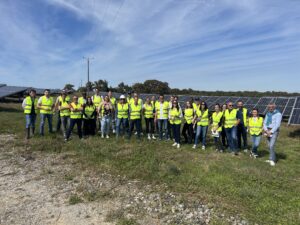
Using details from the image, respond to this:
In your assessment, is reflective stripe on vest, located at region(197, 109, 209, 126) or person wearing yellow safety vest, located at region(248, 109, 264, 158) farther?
reflective stripe on vest, located at region(197, 109, 209, 126)

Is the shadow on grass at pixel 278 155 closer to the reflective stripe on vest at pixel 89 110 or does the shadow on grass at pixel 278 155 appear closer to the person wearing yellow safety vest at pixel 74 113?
the reflective stripe on vest at pixel 89 110

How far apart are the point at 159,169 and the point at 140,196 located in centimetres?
168

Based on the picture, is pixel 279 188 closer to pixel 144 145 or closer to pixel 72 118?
pixel 144 145

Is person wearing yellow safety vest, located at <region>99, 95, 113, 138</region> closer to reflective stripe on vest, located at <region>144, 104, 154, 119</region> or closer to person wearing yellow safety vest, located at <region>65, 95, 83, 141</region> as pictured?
person wearing yellow safety vest, located at <region>65, 95, 83, 141</region>

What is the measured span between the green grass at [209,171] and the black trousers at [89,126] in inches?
24.7

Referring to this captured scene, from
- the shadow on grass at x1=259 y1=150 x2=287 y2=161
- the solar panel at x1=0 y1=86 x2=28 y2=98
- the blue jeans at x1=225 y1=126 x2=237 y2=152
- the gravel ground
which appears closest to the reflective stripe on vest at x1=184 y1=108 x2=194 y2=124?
the blue jeans at x1=225 y1=126 x2=237 y2=152

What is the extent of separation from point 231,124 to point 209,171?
256 centimetres

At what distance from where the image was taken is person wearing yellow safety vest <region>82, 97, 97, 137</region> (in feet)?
35.0

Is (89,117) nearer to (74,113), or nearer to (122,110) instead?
(74,113)

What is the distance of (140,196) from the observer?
5.48 m

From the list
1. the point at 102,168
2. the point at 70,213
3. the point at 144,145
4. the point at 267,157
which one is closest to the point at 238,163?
the point at 267,157

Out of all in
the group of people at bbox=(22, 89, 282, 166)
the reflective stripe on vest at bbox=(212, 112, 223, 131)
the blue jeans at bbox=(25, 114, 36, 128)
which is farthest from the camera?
the blue jeans at bbox=(25, 114, 36, 128)

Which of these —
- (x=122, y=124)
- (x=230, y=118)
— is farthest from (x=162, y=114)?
(x=230, y=118)

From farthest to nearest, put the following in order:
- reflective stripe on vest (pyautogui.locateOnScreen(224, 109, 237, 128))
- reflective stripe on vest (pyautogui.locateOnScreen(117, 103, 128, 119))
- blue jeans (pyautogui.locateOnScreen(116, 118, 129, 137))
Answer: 1. blue jeans (pyautogui.locateOnScreen(116, 118, 129, 137))
2. reflective stripe on vest (pyautogui.locateOnScreen(117, 103, 128, 119))
3. reflective stripe on vest (pyautogui.locateOnScreen(224, 109, 237, 128))
